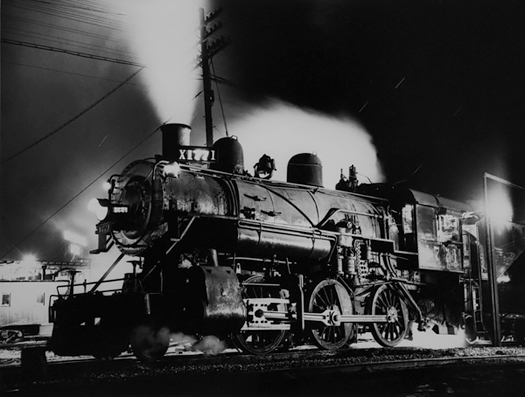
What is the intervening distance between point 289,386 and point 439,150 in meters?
12.9

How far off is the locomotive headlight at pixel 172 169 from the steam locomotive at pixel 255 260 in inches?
0.6

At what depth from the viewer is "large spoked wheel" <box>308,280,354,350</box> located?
806 centimetres

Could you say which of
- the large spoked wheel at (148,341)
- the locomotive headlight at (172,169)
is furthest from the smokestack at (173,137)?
the large spoked wheel at (148,341)

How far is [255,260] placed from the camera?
788cm

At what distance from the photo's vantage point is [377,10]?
390 inches

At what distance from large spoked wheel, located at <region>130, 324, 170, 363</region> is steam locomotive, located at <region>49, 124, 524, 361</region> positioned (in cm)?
1

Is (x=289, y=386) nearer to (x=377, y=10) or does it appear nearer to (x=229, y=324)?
(x=229, y=324)

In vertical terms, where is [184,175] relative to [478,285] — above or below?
above

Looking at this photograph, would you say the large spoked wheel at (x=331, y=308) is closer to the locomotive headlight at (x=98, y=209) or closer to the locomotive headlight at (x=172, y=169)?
the locomotive headlight at (x=172, y=169)

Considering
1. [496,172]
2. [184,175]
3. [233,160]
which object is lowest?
[184,175]

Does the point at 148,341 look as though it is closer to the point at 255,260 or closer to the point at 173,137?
the point at 255,260

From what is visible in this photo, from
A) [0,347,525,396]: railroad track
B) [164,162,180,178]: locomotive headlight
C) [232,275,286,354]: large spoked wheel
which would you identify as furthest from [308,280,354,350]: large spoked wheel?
[164,162,180,178]: locomotive headlight

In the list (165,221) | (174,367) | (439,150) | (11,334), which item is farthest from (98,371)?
(439,150)

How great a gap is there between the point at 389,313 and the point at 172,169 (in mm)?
4893
